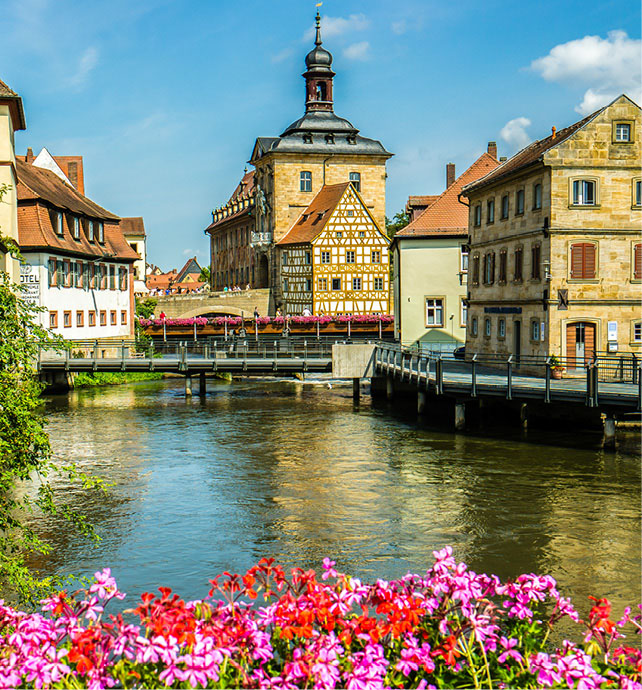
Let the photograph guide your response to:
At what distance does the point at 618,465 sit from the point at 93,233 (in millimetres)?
40162

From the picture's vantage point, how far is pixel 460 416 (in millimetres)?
32188

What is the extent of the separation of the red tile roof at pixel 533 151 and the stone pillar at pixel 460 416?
399 inches

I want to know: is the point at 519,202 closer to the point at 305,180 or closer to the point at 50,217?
the point at 50,217

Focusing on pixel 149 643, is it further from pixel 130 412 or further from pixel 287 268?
pixel 287 268

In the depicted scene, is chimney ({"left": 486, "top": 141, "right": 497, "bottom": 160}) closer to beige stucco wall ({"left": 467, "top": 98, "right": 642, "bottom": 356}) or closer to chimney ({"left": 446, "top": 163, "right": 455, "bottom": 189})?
chimney ({"left": 446, "top": 163, "right": 455, "bottom": 189})

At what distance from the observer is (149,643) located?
6102 mm

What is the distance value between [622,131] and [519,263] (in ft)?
21.8

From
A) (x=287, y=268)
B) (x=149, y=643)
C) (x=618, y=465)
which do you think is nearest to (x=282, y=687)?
(x=149, y=643)

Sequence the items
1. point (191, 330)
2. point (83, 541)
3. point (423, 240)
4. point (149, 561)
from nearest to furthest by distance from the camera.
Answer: point (149, 561) < point (83, 541) < point (423, 240) < point (191, 330)

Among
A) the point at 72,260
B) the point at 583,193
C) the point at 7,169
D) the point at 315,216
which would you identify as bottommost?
the point at 72,260

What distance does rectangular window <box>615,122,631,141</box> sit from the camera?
113 ft

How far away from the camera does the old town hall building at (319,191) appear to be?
74.2m

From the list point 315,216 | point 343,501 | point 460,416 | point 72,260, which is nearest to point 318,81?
point 315,216

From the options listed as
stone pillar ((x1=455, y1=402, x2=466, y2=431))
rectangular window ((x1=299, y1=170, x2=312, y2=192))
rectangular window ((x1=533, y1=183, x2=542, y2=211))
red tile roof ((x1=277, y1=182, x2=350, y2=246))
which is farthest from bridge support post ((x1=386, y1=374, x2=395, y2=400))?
rectangular window ((x1=299, y1=170, x2=312, y2=192))
